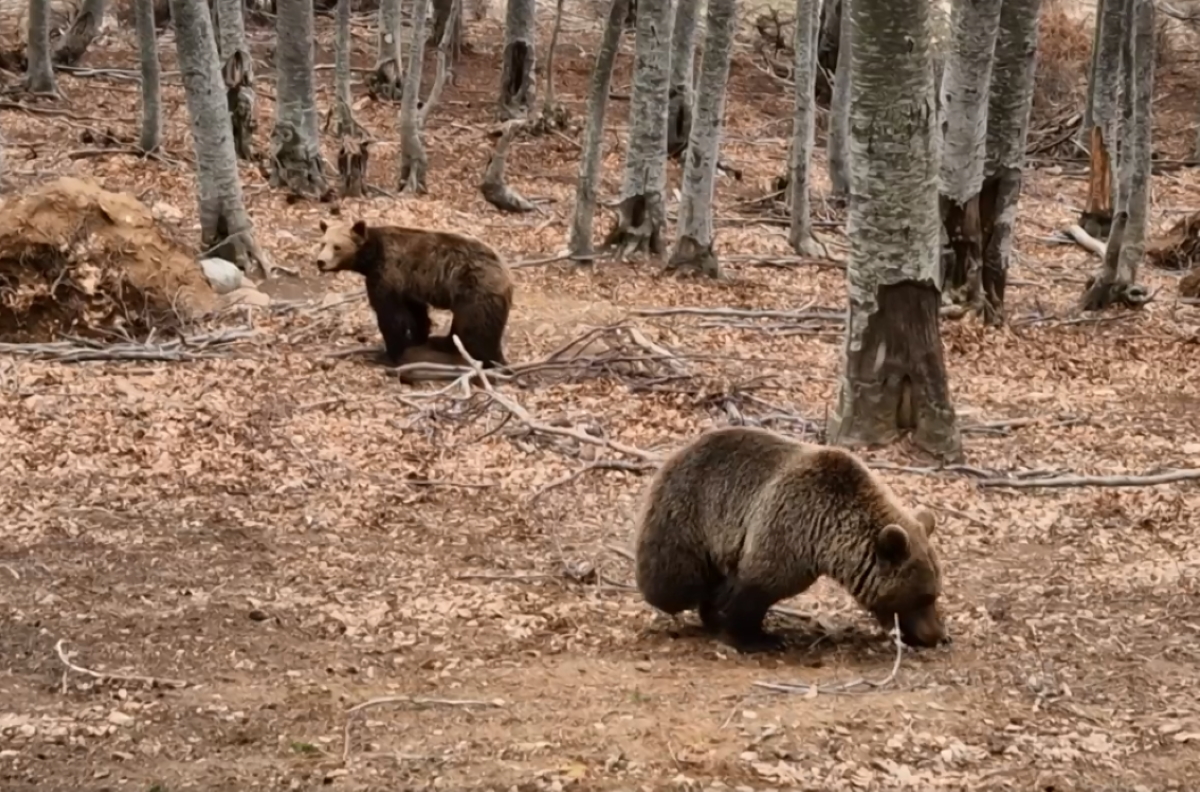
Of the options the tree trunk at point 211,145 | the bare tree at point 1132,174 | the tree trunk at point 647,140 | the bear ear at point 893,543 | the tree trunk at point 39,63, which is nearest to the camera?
the bear ear at point 893,543

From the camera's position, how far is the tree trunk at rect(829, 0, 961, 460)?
873cm

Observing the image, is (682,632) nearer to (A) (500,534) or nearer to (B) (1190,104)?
(A) (500,534)

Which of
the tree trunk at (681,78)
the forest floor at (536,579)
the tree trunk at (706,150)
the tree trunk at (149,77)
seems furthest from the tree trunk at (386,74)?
the forest floor at (536,579)

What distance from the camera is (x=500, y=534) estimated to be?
8.16 meters

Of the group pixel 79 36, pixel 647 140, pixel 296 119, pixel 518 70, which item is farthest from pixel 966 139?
pixel 79 36

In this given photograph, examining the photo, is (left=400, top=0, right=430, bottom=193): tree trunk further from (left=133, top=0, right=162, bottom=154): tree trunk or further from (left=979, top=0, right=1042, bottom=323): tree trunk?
(left=979, top=0, right=1042, bottom=323): tree trunk

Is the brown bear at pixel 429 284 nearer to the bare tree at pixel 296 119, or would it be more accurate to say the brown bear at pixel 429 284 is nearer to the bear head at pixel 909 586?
the bear head at pixel 909 586

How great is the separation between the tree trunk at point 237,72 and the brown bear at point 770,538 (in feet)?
44.8

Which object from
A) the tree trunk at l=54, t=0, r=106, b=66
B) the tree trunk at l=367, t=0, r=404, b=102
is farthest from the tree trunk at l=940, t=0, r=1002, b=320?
the tree trunk at l=54, t=0, r=106, b=66

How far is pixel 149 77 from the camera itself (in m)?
18.0

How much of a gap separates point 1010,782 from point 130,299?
8.76 meters

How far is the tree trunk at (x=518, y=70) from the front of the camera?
2486cm

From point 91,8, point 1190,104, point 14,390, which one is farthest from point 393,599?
Answer: point 1190,104

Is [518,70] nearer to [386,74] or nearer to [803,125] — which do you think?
[386,74]
